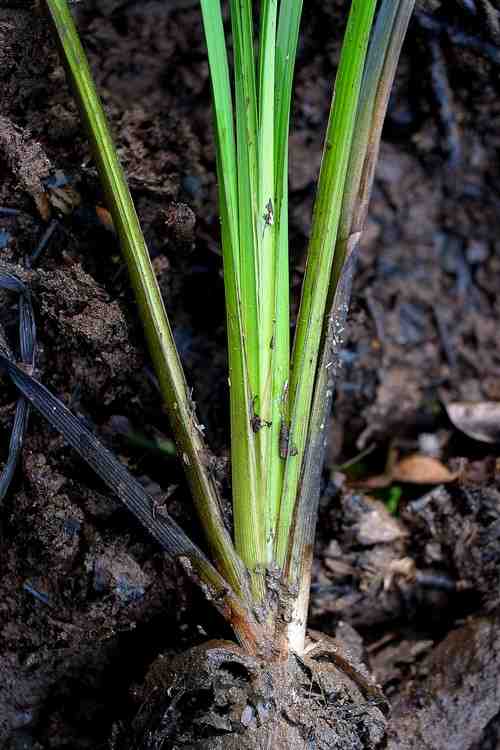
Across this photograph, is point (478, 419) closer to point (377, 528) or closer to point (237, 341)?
point (377, 528)

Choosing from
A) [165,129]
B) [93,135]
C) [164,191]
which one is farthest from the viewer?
[165,129]

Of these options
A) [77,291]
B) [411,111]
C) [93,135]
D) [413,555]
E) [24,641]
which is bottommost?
[24,641]

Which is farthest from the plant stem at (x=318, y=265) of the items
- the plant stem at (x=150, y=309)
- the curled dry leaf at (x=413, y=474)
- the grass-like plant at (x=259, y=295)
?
the curled dry leaf at (x=413, y=474)

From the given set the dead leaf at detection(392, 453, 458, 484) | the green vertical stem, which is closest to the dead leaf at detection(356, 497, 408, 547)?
the dead leaf at detection(392, 453, 458, 484)

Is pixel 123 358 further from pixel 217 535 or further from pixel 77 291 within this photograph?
pixel 217 535

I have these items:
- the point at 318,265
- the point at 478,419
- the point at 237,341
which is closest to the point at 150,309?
the point at 237,341

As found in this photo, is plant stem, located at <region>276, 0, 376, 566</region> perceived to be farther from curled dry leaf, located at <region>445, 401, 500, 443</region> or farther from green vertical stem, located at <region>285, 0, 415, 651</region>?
curled dry leaf, located at <region>445, 401, 500, 443</region>

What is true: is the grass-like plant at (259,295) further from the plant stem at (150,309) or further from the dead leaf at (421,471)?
the dead leaf at (421,471)

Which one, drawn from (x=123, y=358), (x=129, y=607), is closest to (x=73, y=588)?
(x=129, y=607)
